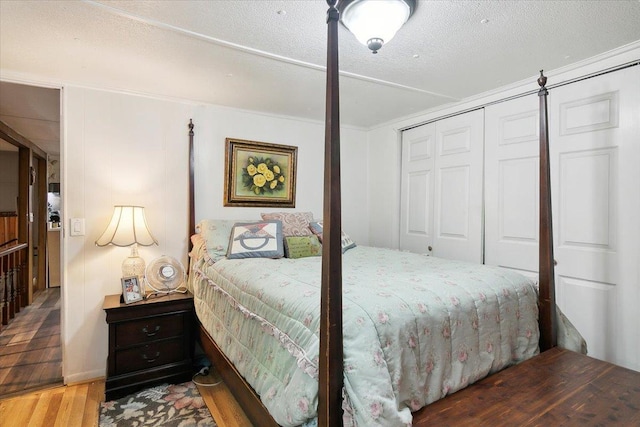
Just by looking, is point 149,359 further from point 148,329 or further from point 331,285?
point 331,285

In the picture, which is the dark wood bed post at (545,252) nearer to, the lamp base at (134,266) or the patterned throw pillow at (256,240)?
the patterned throw pillow at (256,240)

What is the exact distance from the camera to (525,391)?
1.38 m

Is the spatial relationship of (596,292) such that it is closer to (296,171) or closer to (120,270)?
(296,171)

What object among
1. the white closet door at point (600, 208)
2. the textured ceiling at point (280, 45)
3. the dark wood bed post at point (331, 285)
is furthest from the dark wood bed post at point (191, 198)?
the white closet door at point (600, 208)

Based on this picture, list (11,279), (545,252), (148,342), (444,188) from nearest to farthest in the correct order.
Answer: (545,252), (148,342), (444,188), (11,279)

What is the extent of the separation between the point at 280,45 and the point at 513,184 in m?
1.97

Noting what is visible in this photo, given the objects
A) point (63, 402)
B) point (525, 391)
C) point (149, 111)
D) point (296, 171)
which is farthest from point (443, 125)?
point (63, 402)

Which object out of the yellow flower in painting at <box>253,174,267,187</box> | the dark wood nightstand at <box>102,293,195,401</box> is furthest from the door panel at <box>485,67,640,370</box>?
the dark wood nightstand at <box>102,293,195,401</box>

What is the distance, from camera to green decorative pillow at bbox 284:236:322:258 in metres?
2.66

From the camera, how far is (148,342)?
7.66 ft

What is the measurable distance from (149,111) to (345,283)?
2.25 meters

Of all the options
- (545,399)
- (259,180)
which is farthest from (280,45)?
(545,399)

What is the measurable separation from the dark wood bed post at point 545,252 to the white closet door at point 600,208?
0.48m

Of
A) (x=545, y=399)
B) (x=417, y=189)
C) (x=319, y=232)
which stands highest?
(x=417, y=189)
